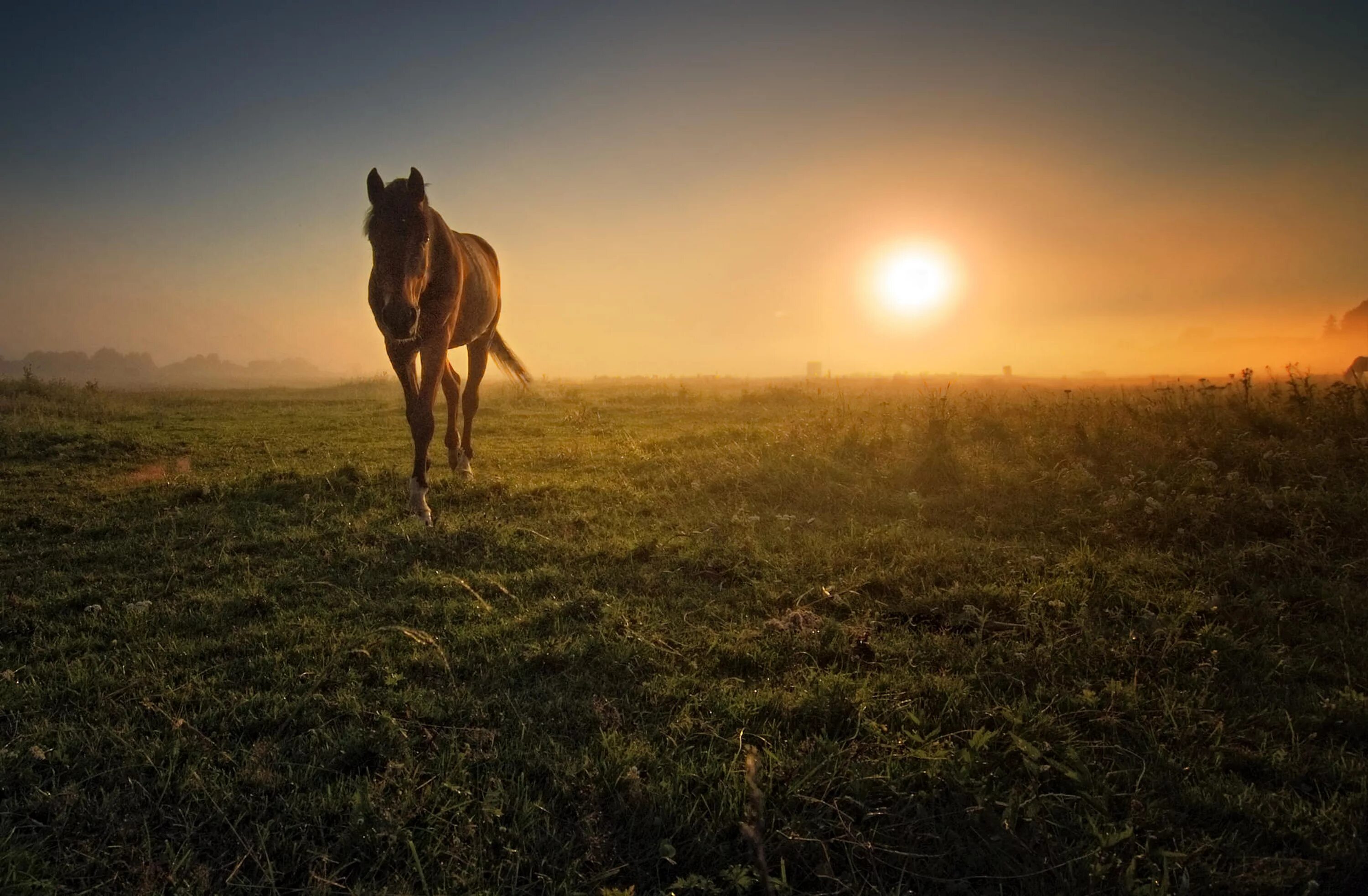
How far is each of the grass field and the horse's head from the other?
6.23 feet

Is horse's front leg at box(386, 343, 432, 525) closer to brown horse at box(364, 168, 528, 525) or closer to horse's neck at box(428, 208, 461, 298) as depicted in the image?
brown horse at box(364, 168, 528, 525)

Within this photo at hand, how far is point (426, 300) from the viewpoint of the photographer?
259 inches

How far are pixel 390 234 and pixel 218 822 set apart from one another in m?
4.77

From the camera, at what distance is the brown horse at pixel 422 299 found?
537cm

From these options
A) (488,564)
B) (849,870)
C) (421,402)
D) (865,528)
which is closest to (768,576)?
(865,528)

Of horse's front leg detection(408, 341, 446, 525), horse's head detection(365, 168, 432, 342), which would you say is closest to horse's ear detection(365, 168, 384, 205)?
horse's head detection(365, 168, 432, 342)

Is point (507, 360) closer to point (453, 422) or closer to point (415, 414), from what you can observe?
point (453, 422)

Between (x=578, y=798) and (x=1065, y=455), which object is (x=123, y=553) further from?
(x=1065, y=455)

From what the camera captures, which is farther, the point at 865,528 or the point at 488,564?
the point at 865,528

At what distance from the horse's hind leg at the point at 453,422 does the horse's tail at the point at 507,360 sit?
7.31ft

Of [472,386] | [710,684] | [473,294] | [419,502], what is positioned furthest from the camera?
[472,386]

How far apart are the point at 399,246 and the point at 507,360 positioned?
5.91m

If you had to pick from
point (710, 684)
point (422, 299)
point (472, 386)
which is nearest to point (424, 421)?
point (422, 299)

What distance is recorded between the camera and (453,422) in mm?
8391
